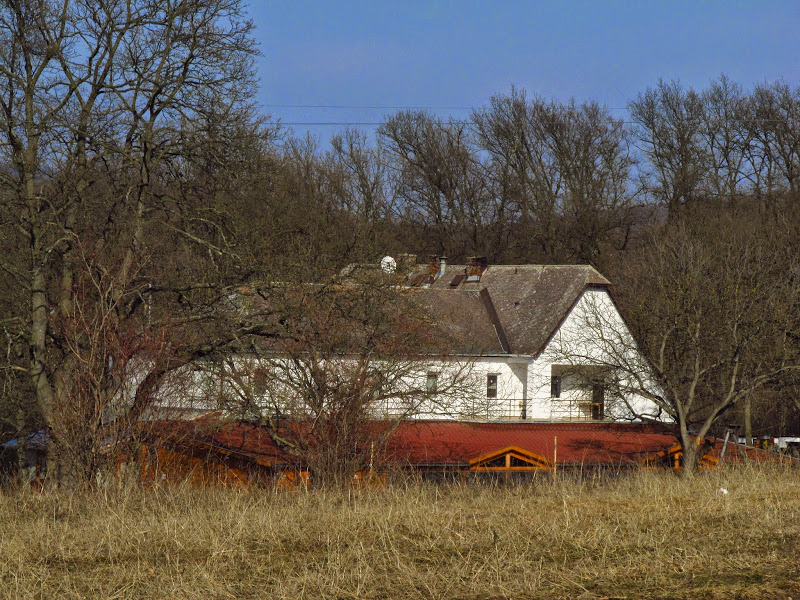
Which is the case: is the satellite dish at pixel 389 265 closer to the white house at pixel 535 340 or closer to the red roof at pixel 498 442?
the white house at pixel 535 340

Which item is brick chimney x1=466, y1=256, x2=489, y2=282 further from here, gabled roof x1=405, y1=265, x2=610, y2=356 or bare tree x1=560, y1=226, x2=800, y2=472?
bare tree x1=560, y1=226, x2=800, y2=472

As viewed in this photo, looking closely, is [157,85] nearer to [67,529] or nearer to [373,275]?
[373,275]

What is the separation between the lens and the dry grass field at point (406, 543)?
540cm

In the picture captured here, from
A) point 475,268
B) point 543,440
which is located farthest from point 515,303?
point 543,440

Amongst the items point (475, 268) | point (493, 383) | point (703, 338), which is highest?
point (475, 268)

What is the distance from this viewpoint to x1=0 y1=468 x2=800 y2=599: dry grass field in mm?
5398

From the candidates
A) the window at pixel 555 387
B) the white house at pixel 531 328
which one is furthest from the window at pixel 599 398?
the window at pixel 555 387

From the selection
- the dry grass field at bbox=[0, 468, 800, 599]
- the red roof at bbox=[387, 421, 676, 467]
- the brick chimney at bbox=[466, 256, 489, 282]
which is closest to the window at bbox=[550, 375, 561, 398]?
the red roof at bbox=[387, 421, 676, 467]

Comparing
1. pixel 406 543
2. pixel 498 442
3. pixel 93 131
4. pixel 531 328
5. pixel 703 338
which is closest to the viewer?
Result: pixel 406 543

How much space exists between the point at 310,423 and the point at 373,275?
5.78 meters

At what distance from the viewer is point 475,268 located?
4247cm

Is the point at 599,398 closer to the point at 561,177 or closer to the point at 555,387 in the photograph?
the point at 555,387

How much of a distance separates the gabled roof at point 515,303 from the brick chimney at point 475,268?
56 cm

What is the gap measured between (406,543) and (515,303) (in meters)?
32.8
